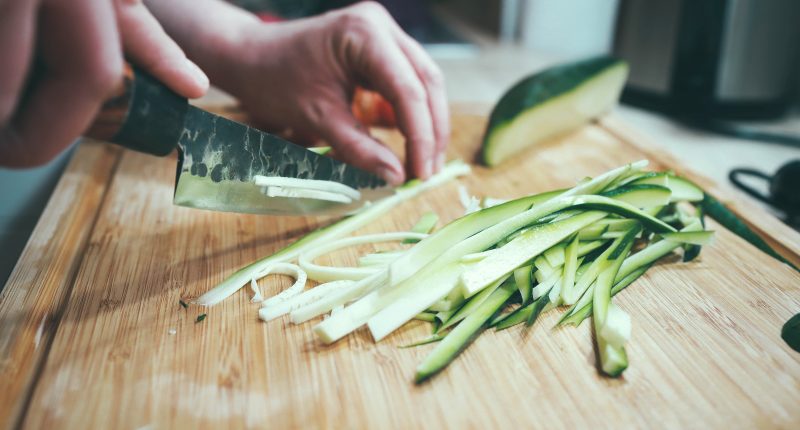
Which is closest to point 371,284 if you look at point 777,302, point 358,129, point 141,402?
point 141,402

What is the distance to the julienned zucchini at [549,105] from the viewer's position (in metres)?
1.76

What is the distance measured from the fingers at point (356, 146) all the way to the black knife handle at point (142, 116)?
563 millimetres

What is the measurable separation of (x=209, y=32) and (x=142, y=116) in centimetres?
80

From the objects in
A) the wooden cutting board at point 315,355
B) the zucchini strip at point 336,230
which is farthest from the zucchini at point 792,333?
the zucchini strip at point 336,230

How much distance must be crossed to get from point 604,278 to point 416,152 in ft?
2.07

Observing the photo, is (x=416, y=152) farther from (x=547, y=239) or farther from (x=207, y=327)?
(x=207, y=327)

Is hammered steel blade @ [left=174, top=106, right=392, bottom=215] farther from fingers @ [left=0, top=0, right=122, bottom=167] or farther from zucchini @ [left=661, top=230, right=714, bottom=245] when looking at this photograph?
zucchini @ [left=661, top=230, right=714, bottom=245]

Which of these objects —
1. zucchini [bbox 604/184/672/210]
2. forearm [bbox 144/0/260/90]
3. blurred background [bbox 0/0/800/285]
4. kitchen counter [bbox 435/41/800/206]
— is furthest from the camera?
kitchen counter [bbox 435/41/800/206]

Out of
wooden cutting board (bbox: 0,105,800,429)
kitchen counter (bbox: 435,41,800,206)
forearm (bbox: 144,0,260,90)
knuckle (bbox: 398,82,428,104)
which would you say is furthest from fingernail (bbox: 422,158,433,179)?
kitchen counter (bbox: 435,41,800,206)

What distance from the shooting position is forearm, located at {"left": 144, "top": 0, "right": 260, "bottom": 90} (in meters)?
1.63

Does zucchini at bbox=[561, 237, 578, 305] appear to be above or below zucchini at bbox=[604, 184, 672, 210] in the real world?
below

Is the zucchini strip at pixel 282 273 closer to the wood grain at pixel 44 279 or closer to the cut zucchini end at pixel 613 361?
the wood grain at pixel 44 279

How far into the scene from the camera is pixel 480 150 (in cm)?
184

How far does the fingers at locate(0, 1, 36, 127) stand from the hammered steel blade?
0.33 m
